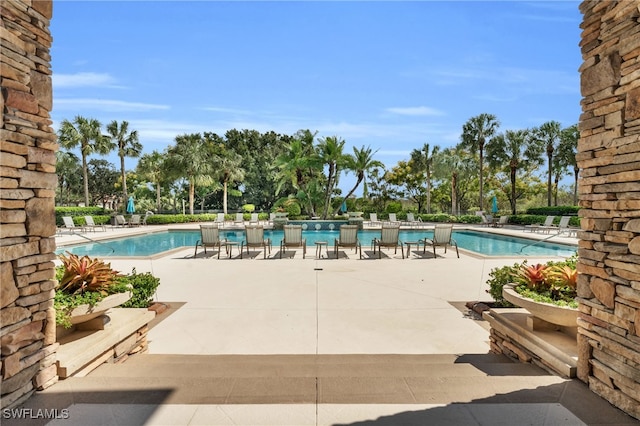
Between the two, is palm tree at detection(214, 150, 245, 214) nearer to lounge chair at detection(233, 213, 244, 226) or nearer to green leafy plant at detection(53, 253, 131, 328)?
lounge chair at detection(233, 213, 244, 226)

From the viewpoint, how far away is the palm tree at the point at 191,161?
31891 mm

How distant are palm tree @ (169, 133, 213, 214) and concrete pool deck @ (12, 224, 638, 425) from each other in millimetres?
26693

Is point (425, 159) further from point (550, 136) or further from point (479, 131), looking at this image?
point (550, 136)

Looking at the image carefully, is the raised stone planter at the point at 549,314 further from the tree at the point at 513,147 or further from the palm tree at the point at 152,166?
the palm tree at the point at 152,166

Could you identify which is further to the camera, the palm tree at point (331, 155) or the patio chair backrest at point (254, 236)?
the palm tree at point (331, 155)

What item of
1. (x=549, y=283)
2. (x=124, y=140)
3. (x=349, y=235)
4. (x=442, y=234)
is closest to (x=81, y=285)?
(x=549, y=283)

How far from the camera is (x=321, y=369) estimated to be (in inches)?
127

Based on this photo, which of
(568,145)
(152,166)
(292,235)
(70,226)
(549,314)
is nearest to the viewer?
(549,314)

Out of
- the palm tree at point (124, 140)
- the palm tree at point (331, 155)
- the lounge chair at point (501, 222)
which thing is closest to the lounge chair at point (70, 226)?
the palm tree at point (124, 140)

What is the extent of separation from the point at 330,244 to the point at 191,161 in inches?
843

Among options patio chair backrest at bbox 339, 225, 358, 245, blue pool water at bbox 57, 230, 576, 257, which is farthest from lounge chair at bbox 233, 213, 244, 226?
patio chair backrest at bbox 339, 225, 358, 245

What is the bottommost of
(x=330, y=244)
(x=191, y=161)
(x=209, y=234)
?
(x=330, y=244)

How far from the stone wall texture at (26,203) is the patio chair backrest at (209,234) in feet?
28.5

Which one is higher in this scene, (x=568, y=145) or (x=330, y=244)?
(x=568, y=145)
